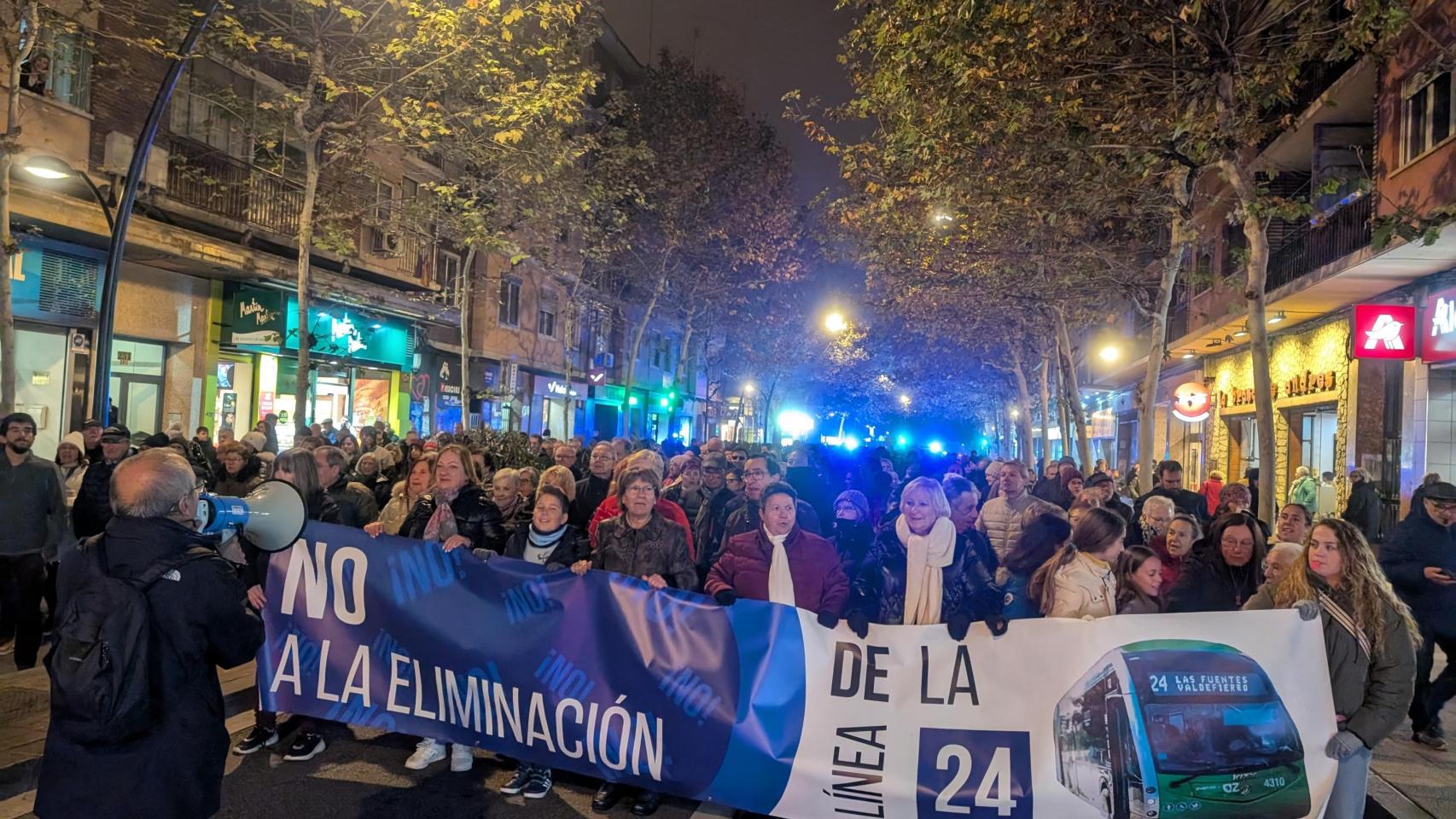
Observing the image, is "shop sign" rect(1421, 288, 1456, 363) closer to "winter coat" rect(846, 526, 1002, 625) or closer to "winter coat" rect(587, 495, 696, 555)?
"winter coat" rect(846, 526, 1002, 625)

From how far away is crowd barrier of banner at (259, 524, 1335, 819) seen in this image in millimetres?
4246

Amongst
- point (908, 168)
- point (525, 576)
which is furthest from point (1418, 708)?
point (908, 168)

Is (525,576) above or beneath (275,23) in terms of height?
beneath

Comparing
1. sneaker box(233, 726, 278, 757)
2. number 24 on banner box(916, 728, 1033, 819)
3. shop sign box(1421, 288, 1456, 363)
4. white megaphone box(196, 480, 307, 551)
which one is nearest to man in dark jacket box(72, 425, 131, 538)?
sneaker box(233, 726, 278, 757)

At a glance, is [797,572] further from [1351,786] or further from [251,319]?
[251,319]

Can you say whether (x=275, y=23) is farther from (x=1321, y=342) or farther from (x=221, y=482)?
(x=1321, y=342)

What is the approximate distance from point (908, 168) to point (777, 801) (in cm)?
1180

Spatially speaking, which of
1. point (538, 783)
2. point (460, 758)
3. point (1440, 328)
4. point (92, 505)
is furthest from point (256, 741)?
point (1440, 328)

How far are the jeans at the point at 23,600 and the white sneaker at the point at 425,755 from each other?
3.44 metres

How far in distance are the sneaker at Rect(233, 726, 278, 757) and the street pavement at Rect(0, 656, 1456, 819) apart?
0.22ft

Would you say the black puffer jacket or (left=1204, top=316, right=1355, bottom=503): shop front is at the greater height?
(left=1204, top=316, right=1355, bottom=503): shop front

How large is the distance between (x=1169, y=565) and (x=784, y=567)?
108 inches

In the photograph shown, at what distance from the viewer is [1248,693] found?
4281 millimetres

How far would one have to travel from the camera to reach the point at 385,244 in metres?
22.6
